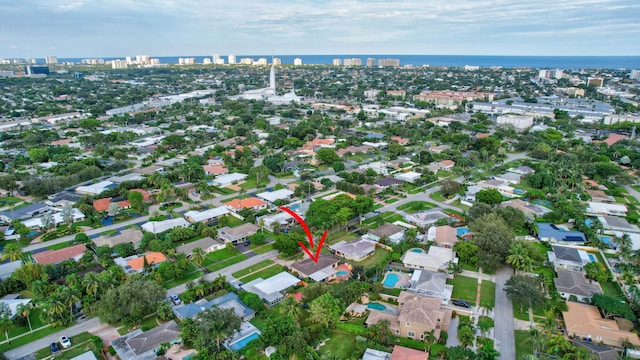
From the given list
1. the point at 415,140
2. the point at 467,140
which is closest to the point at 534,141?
the point at 467,140

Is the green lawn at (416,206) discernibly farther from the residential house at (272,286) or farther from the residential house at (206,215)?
the residential house at (206,215)

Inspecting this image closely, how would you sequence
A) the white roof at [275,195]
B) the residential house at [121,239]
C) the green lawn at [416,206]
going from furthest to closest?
1. the white roof at [275,195]
2. the green lawn at [416,206]
3. the residential house at [121,239]

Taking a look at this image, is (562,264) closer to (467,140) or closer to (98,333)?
(98,333)

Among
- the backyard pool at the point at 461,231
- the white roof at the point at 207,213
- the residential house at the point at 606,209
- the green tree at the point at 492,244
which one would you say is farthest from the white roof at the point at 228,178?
the residential house at the point at 606,209

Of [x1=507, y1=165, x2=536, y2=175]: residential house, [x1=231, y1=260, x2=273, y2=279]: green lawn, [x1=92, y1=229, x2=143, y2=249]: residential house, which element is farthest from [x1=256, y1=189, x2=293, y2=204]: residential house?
[x1=507, y1=165, x2=536, y2=175]: residential house

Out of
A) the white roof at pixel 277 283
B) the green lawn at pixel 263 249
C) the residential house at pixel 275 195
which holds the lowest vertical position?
the green lawn at pixel 263 249

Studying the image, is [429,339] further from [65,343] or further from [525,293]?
[65,343]

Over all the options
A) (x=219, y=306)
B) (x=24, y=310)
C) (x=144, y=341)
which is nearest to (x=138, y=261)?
(x=24, y=310)
